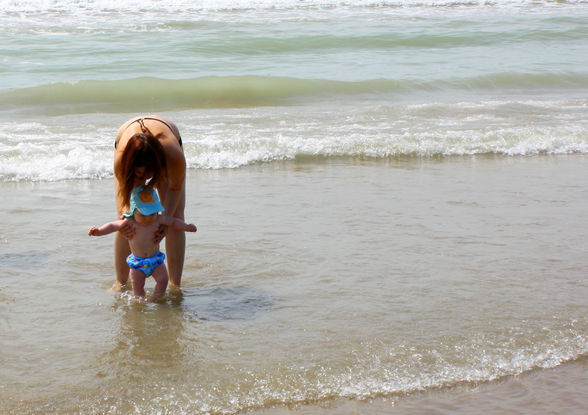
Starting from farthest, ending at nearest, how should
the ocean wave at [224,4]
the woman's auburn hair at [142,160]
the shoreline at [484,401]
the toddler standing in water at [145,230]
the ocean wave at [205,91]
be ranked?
the ocean wave at [224,4], the ocean wave at [205,91], the toddler standing in water at [145,230], the woman's auburn hair at [142,160], the shoreline at [484,401]

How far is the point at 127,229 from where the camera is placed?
4109mm

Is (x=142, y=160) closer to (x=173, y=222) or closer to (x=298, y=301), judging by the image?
(x=173, y=222)

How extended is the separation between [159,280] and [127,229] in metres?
0.36

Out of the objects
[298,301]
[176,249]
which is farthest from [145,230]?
[298,301]

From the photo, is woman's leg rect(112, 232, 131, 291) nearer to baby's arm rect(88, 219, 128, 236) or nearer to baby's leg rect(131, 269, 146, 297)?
baby's leg rect(131, 269, 146, 297)

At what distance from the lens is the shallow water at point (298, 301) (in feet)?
11.1

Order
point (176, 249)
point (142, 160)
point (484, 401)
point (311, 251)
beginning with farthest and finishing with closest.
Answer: point (311, 251)
point (176, 249)
point (142, 160)
point (484, 401)

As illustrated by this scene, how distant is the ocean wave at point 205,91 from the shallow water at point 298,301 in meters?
5.95

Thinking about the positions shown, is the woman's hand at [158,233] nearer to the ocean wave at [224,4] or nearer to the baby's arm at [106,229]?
the baby's arm at [106,229]

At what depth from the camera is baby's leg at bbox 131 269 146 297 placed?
4.22 meters

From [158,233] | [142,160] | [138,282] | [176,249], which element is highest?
[142,160]

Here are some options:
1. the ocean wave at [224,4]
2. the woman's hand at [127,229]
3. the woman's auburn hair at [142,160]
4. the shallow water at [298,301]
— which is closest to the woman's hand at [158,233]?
the woman's hand at [127,229]

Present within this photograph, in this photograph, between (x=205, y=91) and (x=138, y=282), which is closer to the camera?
(x=138, y=282)

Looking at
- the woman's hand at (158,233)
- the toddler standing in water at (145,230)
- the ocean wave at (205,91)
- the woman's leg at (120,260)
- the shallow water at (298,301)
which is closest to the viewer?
the shallow water at (298,301)
